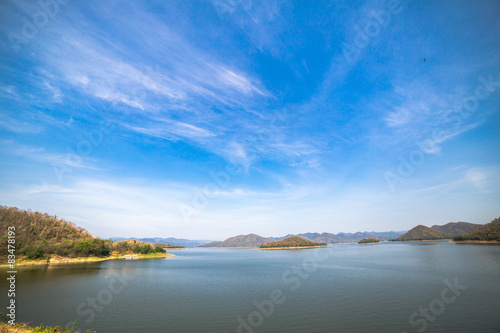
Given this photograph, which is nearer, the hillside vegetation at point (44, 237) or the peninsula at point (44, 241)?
the peninsula at point (44, 241)

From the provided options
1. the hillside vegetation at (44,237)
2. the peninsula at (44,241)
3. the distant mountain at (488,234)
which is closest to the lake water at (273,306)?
the peninsula at (44,241)

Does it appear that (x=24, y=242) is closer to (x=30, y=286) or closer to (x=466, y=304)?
(x=30, y=286)

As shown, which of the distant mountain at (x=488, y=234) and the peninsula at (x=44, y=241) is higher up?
the peninsula at (x=44, y=241)

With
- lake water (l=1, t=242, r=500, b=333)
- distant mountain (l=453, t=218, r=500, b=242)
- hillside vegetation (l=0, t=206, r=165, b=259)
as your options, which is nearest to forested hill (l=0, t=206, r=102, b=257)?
hillside vegetation (l=0, t=206, r=165, b=259)

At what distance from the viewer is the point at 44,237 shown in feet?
249

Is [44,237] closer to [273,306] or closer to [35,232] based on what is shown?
[35,232]

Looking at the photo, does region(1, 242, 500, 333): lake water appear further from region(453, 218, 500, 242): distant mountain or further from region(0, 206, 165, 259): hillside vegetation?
region(453, 218, 500, 242): distant mountain

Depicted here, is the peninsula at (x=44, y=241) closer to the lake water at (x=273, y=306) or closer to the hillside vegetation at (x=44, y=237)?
the hillside vegetation at (x=44, y=237)

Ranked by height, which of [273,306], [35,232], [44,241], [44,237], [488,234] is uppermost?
[35,232]

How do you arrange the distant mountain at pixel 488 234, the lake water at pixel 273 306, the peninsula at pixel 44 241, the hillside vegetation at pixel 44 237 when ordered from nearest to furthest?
the lake water at pixel 273 306, the peninsula at pixel 44 241, the hillside vegetation at pixel 44 237, the distant mountain at pixel 488 234

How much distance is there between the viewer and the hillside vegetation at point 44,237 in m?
66.8

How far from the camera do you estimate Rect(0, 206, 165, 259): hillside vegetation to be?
66812mm

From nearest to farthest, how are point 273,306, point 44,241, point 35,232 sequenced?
point 273,306 → point 44,241 → point 35,232

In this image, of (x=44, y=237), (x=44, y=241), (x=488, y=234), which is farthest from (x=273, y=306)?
(x=488, y=234)
